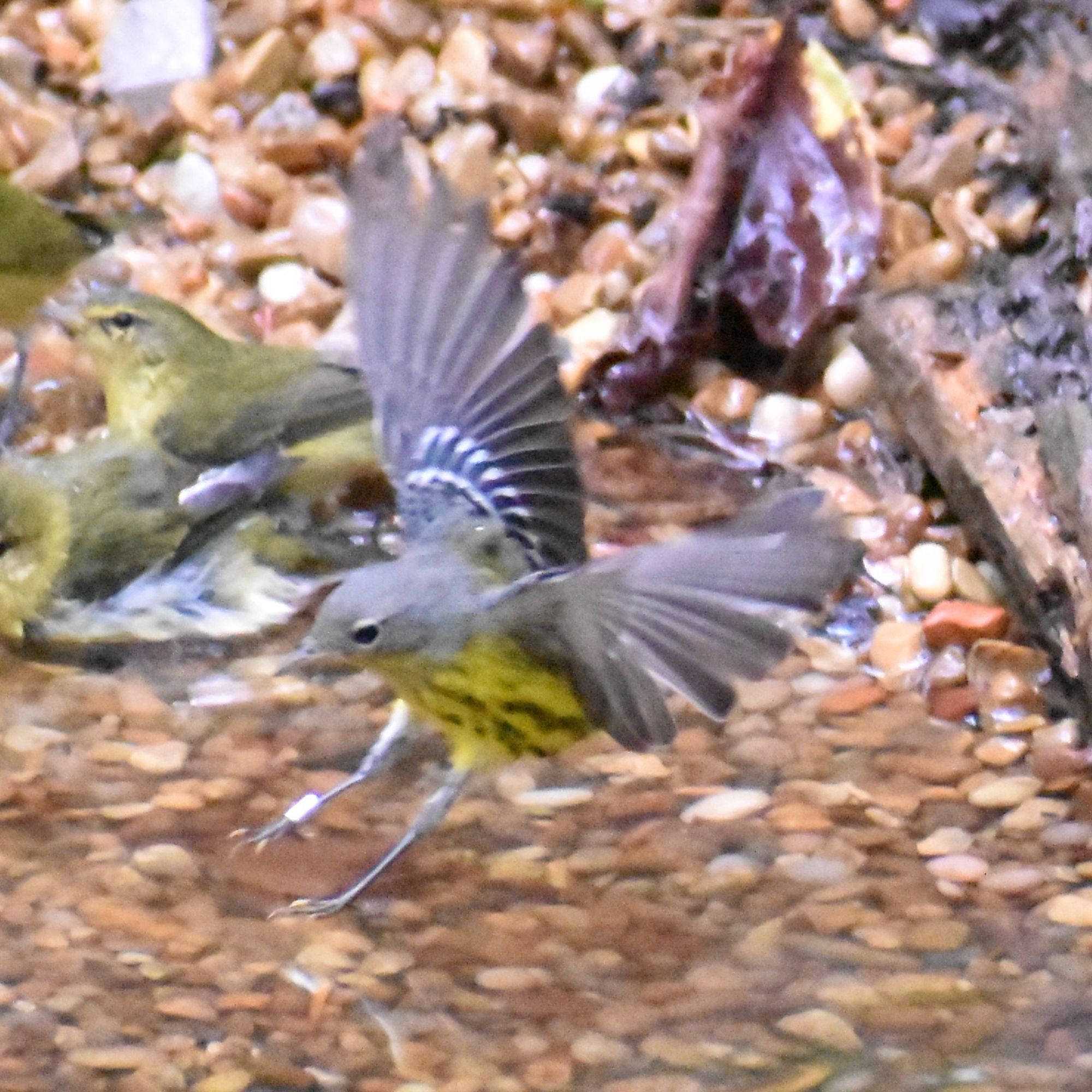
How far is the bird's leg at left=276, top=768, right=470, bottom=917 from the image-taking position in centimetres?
285

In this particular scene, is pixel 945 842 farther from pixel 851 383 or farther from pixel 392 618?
pixel 851 383

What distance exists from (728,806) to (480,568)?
625 mm

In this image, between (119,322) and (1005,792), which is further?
(119,322)

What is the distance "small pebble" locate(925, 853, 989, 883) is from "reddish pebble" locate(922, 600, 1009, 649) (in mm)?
694

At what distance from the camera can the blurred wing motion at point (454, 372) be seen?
10.2 feet

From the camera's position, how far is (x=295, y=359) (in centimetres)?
445

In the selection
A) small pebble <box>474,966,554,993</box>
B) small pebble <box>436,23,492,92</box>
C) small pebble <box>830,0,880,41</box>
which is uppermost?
small pebble <box>830,0,880,41</box>

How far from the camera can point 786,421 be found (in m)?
4.39

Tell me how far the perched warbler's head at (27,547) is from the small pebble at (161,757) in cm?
83

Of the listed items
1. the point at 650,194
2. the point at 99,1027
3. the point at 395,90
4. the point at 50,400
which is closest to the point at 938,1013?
the point at 99,1027

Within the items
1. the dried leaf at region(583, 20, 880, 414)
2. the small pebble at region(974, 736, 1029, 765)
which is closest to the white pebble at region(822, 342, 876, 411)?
the dried leaf at region(583, 20, 880, 414)

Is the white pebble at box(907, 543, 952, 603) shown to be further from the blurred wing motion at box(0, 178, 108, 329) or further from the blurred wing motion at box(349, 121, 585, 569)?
the blurred wing motion at box(0, 178, 108, 329)

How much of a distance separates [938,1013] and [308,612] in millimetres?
1942

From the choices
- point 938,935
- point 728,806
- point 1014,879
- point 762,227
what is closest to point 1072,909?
point 1014,879
